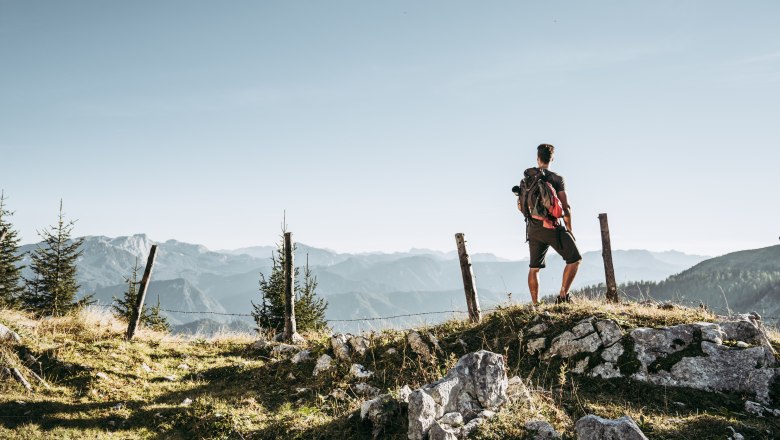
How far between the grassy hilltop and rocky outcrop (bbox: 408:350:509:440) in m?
0.26

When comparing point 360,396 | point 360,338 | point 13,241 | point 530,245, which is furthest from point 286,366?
point 13,241

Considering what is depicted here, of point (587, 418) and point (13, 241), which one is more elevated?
point (13, 241)

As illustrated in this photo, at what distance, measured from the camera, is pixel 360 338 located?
33.1 feet

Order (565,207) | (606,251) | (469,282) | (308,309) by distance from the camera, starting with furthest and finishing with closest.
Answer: (308,309) < (606,251) < (469,282) < (565,207)

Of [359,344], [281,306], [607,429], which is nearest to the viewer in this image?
[607,429]

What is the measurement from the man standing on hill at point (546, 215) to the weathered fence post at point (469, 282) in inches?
54.9

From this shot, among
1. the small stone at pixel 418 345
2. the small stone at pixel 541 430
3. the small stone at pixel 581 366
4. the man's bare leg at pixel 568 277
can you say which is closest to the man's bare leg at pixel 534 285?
the man's bare leg at pixel 568 277

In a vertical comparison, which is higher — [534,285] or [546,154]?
[546,154]

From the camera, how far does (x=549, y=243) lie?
967 centimetres

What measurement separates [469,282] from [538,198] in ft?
8.85

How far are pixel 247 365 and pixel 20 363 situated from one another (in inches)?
179

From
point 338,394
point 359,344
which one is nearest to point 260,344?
point 359,344

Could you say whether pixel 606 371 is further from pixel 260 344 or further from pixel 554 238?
pixel 260 344

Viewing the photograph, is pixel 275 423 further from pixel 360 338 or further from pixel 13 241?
pixel 13 241
